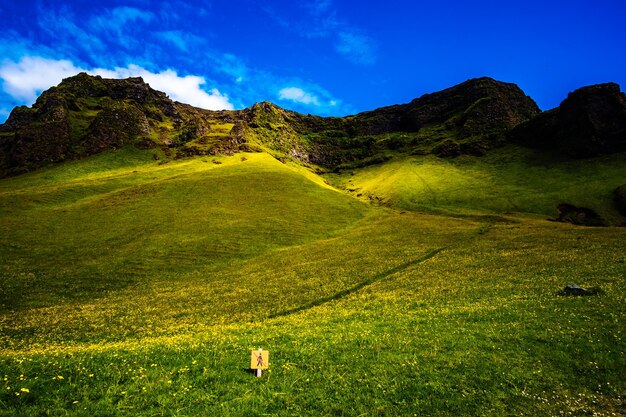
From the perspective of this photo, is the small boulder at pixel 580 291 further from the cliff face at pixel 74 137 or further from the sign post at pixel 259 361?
the cliff face at pixel 74 137

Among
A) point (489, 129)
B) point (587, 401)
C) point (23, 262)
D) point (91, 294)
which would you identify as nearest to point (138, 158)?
point (23, 262)

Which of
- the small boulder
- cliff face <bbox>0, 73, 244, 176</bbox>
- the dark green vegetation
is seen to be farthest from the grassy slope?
cliff face <bbox>0, 73, 244, 176</bbox>

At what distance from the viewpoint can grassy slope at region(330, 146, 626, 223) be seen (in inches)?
4124

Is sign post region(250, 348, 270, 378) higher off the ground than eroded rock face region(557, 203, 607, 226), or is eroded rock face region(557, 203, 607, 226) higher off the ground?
eroded rock face region(557, 203, 607, 226)

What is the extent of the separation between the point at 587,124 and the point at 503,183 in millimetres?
47887

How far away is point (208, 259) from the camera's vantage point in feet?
193

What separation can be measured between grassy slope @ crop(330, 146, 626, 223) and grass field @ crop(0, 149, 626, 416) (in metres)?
7.05

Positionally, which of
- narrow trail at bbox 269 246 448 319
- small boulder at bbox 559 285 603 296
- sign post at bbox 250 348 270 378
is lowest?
narrow trail at bbox 269 246 448 319

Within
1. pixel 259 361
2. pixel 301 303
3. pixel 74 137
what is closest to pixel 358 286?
pixel 301 303

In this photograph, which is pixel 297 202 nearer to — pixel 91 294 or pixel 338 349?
pixel 91 294

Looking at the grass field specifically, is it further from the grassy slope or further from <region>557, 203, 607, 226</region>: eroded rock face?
the grassy slope

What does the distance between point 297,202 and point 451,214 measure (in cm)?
4656

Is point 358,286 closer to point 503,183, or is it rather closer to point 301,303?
point 301,303

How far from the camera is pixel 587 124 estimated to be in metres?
138
